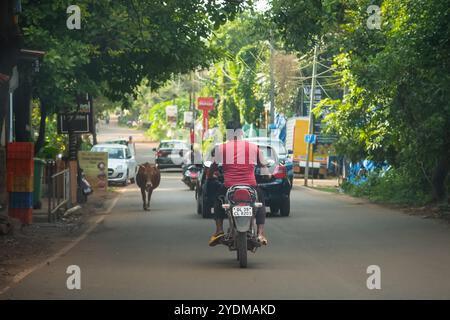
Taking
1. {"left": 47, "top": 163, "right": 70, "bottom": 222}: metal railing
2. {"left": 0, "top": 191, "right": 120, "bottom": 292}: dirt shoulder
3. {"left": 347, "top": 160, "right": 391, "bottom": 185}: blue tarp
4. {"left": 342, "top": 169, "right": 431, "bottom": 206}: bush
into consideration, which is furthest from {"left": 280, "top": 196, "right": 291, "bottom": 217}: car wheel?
{"left": 347, "top": 160, "right": 391, "bottom": 185}: blue tarp

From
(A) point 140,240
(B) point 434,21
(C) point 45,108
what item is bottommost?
(A) point 140,240

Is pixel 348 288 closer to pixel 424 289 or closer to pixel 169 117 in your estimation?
pixel 424 289

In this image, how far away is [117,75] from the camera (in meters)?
26.4

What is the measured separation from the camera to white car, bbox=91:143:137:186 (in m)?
41.8

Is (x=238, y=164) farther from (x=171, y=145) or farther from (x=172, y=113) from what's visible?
(x=172, y=113)

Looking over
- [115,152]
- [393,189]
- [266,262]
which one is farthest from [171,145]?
[266,262]

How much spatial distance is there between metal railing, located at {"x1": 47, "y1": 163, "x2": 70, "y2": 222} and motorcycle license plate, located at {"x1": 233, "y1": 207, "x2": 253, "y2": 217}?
804 centimetres

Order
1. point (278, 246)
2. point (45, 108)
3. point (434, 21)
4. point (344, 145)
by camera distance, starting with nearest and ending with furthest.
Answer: point (278, 246)
point (434, 21)
point (45, 108)
point (344, 145)

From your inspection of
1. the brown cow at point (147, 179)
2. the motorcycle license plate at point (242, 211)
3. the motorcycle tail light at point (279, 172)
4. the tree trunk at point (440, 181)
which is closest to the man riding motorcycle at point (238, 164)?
the motorcycle license plate at point (242, 211)

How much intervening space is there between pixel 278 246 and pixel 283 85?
1679 inches

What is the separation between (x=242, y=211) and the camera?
13016 mm

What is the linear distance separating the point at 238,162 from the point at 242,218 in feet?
3.28

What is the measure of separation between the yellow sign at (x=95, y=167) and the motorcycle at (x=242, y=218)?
20.7 m

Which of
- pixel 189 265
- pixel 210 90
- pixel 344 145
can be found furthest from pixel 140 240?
pixel 210 90
